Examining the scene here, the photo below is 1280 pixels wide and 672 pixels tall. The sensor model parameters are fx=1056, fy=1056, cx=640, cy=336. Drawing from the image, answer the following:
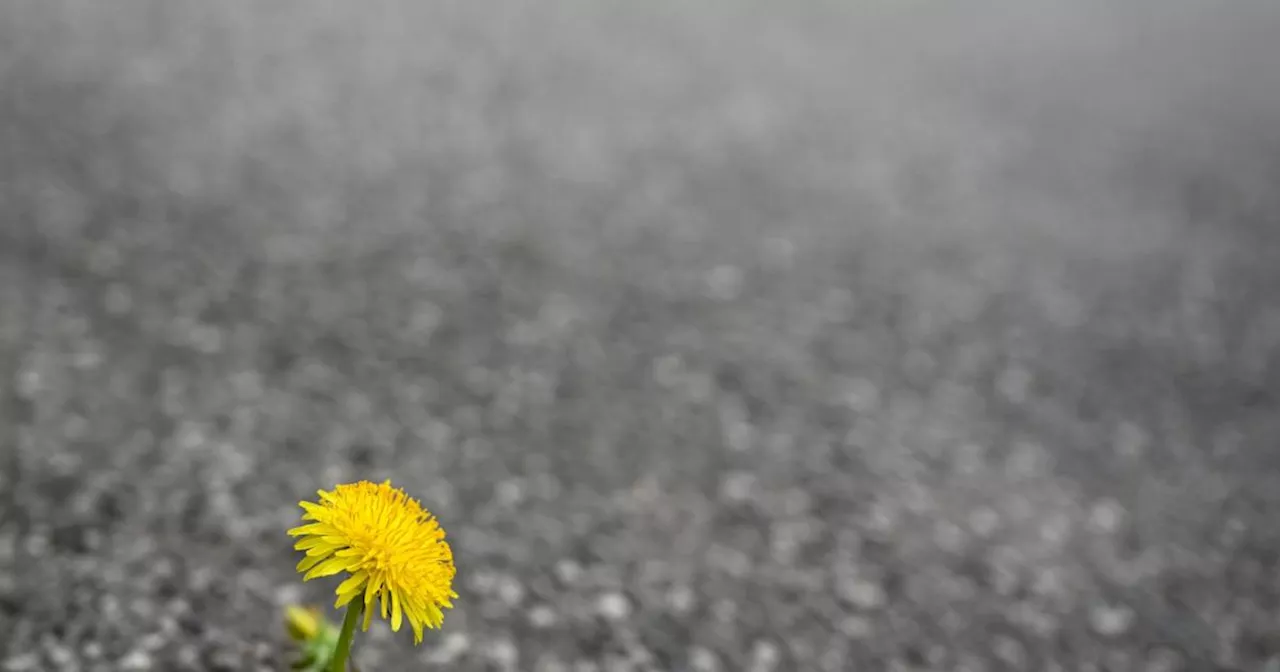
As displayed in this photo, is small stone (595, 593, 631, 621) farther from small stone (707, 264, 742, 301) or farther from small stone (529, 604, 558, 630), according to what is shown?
small stone (707, 264, 742, 301)

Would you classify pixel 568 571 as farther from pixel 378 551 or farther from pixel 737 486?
pixel 378 551

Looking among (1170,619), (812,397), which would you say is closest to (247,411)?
(812,397)

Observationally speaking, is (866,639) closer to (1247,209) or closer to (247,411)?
(247,411)

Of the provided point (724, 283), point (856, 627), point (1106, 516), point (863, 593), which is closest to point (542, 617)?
point (856, 627)

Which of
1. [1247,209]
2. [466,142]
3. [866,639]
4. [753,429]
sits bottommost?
[866,639]

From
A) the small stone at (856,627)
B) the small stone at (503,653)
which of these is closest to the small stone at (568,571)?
the small stone at (503,653)

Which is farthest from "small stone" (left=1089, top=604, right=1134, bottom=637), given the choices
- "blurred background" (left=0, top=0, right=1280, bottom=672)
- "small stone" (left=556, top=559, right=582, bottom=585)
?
"small stone" (left=556, top=559, right=582, bottom=585)
